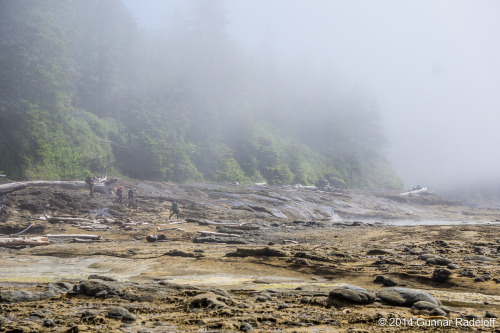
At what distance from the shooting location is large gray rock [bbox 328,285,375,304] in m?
6.95

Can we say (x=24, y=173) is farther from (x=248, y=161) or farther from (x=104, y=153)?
(x=248, y=161)

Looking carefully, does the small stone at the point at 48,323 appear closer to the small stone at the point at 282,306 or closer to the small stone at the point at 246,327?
the small stone at the point at 246,327

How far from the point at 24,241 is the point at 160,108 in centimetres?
4537

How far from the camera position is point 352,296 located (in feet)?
22.9

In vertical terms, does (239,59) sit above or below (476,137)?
above

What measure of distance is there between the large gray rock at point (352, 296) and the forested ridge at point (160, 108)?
3446 centimetres

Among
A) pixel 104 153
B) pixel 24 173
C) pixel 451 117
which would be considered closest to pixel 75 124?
pixel 104 153

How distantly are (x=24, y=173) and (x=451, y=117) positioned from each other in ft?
440

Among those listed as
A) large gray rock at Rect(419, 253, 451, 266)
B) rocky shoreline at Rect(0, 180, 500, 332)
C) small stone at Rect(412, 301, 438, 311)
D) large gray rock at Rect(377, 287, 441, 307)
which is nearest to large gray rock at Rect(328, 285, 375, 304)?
rocky shoreline at Rect(0, 180, 500, 332)

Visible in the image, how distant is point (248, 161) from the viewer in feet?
190

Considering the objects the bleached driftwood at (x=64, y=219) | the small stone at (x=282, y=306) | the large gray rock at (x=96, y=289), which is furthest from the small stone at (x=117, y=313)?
the bleached driftwood at (x=64, y=219)

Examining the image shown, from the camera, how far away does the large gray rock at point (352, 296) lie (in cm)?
695

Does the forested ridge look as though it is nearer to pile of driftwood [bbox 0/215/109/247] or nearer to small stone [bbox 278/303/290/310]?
pile of driftwood [bbox 0/215/109/247]

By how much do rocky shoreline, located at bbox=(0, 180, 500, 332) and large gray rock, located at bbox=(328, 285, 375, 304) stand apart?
0.9 inches
